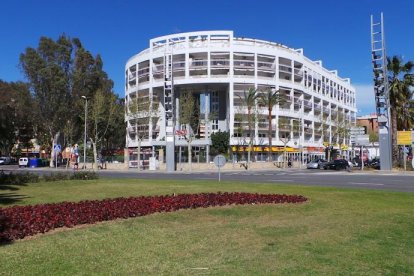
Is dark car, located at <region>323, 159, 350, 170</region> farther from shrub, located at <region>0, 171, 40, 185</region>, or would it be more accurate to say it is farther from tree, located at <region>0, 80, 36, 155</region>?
tree, located at <region>0, 80, 36, 155</region>

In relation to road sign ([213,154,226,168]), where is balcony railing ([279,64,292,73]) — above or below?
above

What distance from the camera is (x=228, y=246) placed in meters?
7.59

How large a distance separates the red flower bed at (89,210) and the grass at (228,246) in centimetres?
32

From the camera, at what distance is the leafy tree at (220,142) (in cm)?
8251

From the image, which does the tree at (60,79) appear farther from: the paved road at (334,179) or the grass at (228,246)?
the grass at (228,246)

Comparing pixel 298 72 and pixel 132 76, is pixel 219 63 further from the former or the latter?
pixel 132 76

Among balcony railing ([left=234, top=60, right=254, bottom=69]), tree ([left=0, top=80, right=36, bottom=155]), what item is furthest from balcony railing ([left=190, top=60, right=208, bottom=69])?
tree ([left=0, top=80, right=36, bottom=155])

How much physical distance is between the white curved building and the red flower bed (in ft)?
206

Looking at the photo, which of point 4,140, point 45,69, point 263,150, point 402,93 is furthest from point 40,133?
point 402,93

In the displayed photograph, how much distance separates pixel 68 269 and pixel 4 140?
90143mm

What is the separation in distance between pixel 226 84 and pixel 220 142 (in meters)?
11.2

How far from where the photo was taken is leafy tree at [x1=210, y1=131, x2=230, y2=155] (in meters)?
82.5

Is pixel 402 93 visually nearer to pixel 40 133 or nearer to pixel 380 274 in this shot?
pixel 380 274

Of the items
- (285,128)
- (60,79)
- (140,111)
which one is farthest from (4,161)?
(285,128)
